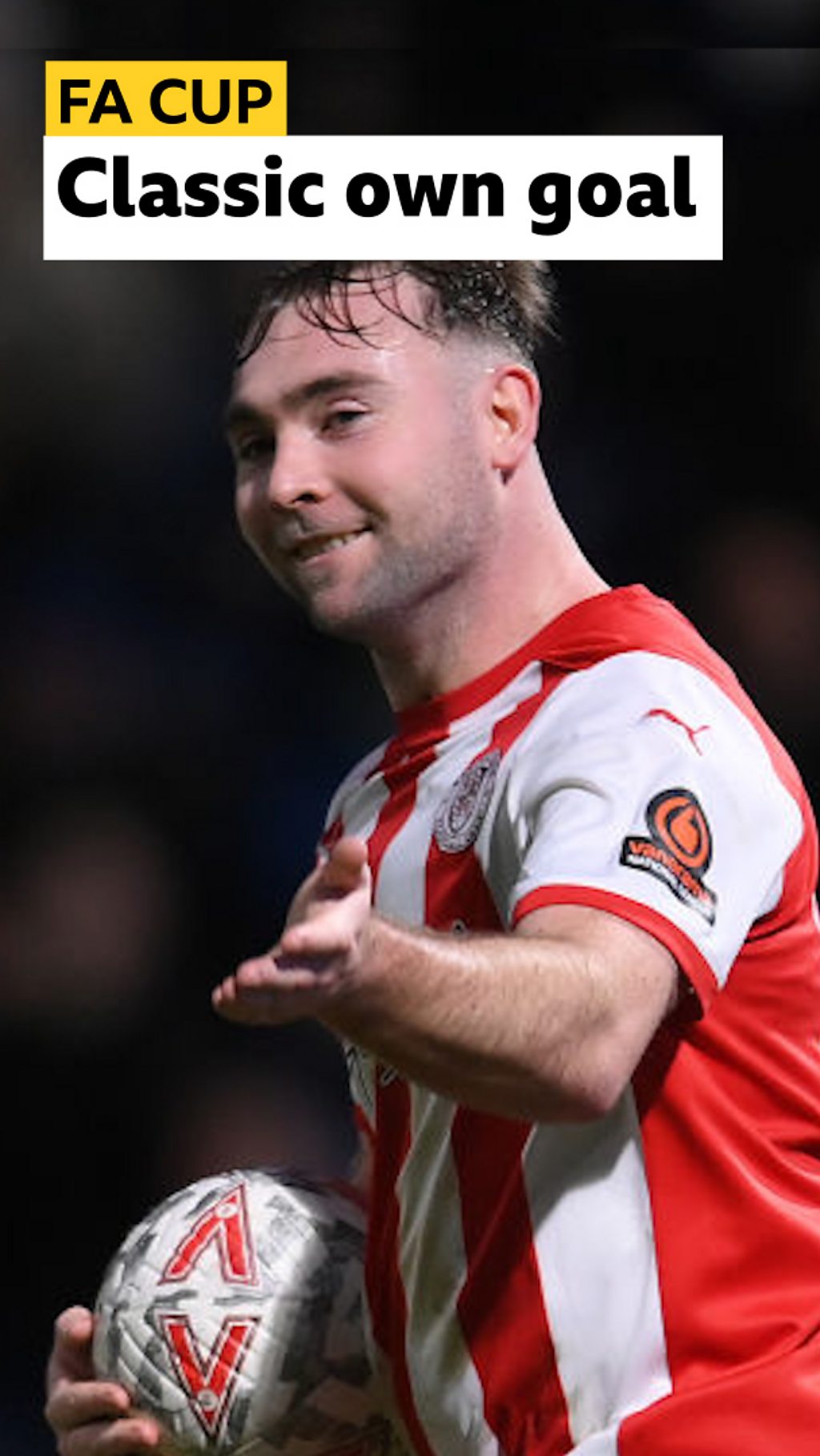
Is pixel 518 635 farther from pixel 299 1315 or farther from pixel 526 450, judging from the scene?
pixel 299 1315

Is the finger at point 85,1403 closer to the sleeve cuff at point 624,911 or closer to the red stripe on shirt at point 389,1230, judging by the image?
the red stripe on shirt at point 389,1230

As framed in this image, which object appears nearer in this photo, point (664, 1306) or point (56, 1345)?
point (664, 1306)

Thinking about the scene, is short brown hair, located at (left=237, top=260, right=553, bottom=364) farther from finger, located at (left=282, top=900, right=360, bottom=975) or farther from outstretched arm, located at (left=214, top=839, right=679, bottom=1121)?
finger, located at (left=282, top=900, right=360, bottom=975)

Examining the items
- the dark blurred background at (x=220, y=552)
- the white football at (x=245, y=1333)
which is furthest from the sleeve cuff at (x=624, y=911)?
the dark blurred background at (x=220, y=552)

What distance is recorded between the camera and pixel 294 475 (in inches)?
103

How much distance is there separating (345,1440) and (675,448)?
2951mm

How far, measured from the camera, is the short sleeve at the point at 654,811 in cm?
198

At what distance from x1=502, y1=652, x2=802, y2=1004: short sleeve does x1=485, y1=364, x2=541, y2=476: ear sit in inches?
19.6

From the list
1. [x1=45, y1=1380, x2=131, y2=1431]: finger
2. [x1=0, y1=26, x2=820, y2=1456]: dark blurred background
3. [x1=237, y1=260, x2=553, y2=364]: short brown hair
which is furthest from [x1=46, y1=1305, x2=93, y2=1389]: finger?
[x1=0, y1=26, x2=820, y2=1456]: dark blurred background

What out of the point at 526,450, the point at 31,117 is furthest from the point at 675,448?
the point at 526,450

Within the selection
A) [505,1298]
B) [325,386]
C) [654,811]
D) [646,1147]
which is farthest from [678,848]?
[325,386]

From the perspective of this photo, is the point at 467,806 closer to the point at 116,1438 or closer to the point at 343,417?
the point at 343,417

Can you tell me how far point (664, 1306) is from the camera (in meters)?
2.11

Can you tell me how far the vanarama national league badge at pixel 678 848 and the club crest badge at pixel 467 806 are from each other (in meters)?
0.26
